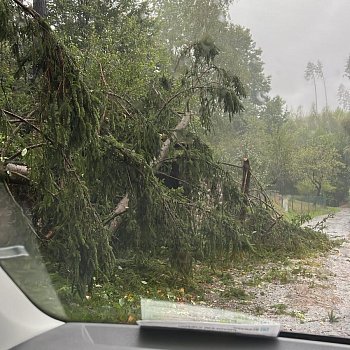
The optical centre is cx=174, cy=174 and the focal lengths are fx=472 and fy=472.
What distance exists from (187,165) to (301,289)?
1.98m

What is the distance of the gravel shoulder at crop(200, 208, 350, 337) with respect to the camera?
205 centimetres

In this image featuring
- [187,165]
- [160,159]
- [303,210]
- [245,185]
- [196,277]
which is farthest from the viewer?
[187,165]

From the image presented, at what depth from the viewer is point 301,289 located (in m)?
2.71

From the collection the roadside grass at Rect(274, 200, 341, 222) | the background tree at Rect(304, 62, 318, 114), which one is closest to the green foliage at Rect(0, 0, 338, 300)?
the roadside grass at Rect(274, 200, 341, 222)

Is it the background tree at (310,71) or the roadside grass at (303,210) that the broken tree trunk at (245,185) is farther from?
the background tree at (310,71)

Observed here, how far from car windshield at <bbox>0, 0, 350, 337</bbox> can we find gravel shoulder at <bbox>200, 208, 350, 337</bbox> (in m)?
0.02

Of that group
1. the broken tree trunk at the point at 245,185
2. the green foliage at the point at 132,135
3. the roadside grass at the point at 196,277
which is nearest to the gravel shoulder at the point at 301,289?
the roadside grass at the point at 196,277

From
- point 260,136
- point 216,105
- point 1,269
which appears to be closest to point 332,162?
point 260,136

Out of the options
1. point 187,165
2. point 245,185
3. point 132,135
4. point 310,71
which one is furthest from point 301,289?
point 187,165

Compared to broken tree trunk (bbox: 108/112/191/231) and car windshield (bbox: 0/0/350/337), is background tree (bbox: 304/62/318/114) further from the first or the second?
broken tree trunk (bbox: 108/112/191/231)

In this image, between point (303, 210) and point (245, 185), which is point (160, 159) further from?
point (303, 210)

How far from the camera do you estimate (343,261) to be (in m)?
2.88

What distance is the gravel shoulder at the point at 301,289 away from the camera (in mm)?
2053

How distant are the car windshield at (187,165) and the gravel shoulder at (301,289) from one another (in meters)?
0.02
